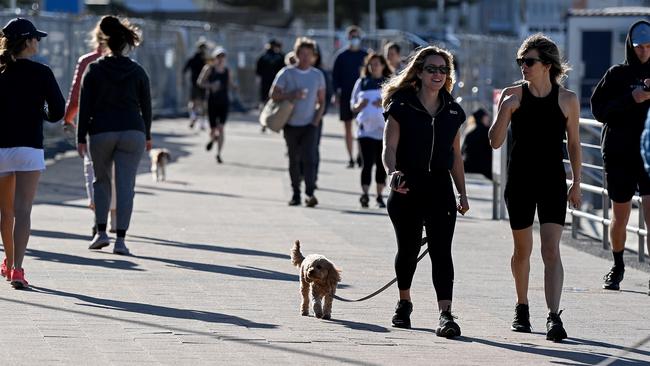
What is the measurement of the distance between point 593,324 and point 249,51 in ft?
119

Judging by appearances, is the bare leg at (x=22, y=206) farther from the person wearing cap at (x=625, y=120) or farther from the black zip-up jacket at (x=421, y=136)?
the person wearing cap at (x=625, y=120)

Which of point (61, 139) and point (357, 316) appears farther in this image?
point (61, 139)

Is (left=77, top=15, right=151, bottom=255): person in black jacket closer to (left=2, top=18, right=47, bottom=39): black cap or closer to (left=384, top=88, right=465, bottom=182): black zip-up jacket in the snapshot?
(left=2, top=18, right=47, bottom=39): black cap

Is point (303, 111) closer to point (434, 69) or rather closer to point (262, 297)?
point (262, 297)

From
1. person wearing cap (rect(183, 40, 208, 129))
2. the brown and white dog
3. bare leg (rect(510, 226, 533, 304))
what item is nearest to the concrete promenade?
bare leg (rect(510, 226, 533, 304))

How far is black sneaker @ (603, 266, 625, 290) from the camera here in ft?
35.9

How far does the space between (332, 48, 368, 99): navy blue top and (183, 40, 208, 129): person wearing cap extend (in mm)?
9555

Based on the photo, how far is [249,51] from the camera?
4503cm

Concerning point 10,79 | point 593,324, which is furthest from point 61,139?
point 593,324

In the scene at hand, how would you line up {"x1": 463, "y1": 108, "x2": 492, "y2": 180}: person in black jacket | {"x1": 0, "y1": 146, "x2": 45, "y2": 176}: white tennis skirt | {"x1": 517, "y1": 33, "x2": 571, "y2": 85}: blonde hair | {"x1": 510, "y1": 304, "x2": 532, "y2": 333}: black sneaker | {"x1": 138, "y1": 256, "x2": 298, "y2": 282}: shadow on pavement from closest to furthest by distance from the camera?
{"x1": 517, "y1": 33, "x2": 571, "y2": 85}: blonde hair, {"x1": 510, "y1": 304, "x2": 532, "y2": 333}: black sneaker, {"x1": 0, "y1": 146, "x2": 45, "y2": 176}: white tennis skirt, {"x1": 138, "y1": 256, "x2": 298, "y2": 282}: shadow on pavement, {"x1": 463, "y1": 108, "x2": 492, "y2": 180}: person in black jacket

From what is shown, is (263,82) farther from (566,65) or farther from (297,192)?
(566,65)

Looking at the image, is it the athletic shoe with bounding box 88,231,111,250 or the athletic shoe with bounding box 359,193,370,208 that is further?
the athletic shoe with bounding box 359,193,370,208

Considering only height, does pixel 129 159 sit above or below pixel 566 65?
below

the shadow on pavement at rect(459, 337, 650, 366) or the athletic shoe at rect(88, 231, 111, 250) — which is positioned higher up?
the shadow on pavement at rect(459, 337, 650, 366)
